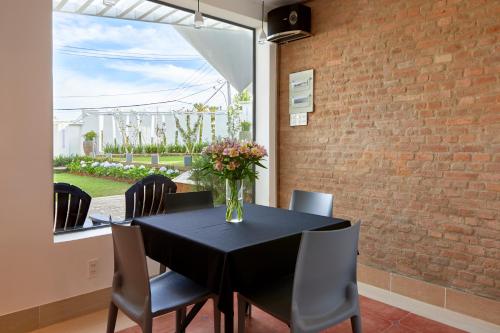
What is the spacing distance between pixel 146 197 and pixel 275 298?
2017mm

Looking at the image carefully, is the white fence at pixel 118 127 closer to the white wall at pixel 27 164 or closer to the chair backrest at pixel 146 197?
the white wall at pixel 27 164

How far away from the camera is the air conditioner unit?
13.3 ft

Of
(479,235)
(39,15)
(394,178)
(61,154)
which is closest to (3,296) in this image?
(61,154)

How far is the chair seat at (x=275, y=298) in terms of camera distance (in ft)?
6.56

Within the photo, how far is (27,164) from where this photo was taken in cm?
279

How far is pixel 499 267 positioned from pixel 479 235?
263 mm

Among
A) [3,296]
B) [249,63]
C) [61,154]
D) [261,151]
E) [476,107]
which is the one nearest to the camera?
[261,151]

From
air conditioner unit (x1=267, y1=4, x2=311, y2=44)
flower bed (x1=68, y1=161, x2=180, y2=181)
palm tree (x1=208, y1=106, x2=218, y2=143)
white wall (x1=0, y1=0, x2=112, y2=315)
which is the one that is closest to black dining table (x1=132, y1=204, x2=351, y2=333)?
white wall (x1=0, y1=0, x2=112, y2=315)

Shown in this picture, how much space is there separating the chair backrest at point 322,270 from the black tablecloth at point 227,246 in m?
0.26

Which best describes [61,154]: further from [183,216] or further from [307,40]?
[307,40]

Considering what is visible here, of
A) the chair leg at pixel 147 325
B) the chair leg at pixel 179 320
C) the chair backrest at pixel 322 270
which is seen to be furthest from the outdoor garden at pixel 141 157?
the chair backrest at pixel 322 270

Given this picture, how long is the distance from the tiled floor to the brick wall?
0.41 meters

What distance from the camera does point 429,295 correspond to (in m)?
3.21

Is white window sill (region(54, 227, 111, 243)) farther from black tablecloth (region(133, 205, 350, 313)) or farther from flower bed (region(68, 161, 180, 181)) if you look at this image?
black tablecloth (region(133, 205, 350, 313))
